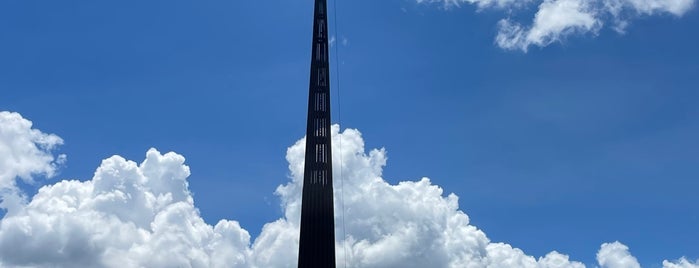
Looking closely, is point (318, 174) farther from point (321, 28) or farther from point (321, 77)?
point (321, 28)

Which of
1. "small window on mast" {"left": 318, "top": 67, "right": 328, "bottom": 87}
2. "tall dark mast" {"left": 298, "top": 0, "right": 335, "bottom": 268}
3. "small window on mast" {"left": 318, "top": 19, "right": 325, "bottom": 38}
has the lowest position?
"tall dark mast" {"left": 298, "top": 0, "right": 335, "bottom": 268}

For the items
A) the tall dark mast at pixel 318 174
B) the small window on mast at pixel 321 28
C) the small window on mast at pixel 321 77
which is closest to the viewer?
the tall dark mast at pixel 318 174

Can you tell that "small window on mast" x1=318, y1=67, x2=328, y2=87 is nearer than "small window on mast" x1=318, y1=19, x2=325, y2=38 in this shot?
Yes

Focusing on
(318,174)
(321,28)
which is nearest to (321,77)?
(321,28)

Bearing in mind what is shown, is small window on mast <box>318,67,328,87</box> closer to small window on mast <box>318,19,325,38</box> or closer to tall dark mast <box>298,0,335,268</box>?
tall dark mast <box>298,0,335,268</box>

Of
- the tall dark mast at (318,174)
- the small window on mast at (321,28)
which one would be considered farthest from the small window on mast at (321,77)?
the small window on mast at (321,28)

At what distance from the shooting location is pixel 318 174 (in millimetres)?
73125

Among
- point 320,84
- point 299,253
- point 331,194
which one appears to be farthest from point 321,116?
point 299,253

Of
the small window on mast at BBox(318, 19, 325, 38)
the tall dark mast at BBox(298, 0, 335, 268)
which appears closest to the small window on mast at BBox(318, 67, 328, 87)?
the tall dark mast at BBox(298, 0, 335, 268)

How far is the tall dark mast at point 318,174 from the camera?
70625mm

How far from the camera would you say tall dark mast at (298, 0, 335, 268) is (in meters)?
70.6

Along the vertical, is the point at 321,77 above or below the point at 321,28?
below

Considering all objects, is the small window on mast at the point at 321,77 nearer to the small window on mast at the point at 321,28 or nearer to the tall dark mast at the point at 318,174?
the tall dark mast at the point at 318,174

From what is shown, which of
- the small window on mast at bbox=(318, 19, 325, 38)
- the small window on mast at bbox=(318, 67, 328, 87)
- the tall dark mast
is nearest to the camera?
the tall dark mast
